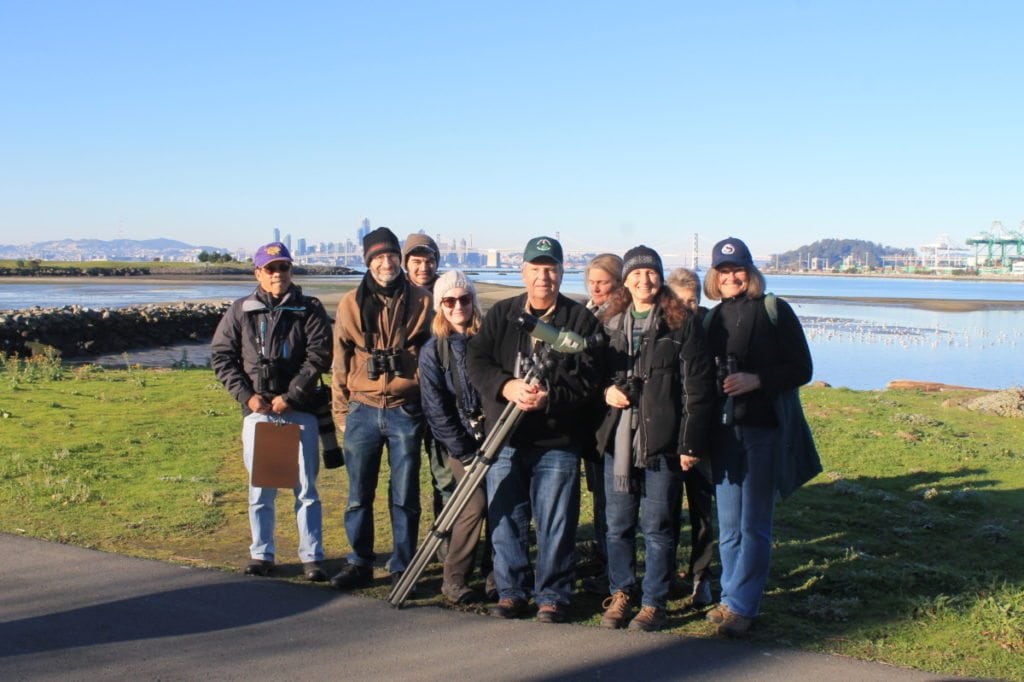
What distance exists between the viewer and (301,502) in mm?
6234

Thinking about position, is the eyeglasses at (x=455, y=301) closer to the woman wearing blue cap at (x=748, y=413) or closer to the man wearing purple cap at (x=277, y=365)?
the man wearing purple cap at (x=277, y=365)

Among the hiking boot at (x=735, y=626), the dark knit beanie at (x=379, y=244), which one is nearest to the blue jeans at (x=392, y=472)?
the dark knit beanie at (x=379, y=244)

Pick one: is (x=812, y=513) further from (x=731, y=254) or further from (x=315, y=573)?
(x=315, y=573)

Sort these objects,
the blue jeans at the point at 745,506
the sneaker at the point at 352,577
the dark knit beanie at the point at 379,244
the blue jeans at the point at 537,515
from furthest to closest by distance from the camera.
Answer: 1. the dark knit beanie at the point at 379,244
2. the sneaker at the point at 352,577
3. the blue jeans at the point at 537,515
4. the blue jeans at the point at 745,506

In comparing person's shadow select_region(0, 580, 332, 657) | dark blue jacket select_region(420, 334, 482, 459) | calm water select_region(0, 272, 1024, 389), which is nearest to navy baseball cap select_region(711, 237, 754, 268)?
dark blue jacket select_region(420, 334, 482, 459)

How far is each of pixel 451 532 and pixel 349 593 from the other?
67cm

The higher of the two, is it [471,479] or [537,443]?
[537,443]

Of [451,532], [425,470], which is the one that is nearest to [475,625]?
[451,532]

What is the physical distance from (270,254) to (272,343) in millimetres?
554

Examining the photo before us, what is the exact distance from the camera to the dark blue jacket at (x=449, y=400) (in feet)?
18.7

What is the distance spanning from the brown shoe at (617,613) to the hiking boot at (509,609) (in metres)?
0.44

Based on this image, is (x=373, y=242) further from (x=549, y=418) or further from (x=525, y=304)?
(x=549, y=418)

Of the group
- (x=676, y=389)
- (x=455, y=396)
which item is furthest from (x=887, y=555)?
(x=455, y=396)

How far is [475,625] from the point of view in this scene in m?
5.21
